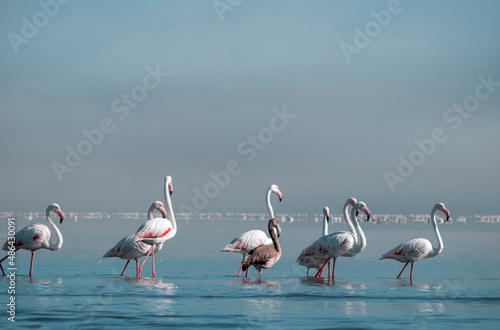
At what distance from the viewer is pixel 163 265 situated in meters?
20.7

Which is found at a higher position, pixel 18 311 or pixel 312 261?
pixel 312 261

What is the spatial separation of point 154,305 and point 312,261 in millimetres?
6711

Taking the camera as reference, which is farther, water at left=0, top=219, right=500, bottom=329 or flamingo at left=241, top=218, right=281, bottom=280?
flamingo at left=241, top=218, right=281, bottom=280

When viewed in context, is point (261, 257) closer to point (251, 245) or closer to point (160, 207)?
point (251, 245)

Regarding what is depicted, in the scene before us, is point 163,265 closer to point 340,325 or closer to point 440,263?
point 440,263

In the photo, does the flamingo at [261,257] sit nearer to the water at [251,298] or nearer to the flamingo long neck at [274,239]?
the flamingo long neck at [274,239]

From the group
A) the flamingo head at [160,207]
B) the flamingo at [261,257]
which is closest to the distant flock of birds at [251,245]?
the flamingo at [261,257]

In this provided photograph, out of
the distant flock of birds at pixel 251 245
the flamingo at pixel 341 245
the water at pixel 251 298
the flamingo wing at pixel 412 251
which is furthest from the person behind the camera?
the flamingo wing at pixel 412 251

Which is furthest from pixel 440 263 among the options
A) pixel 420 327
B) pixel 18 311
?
pixel 18 311

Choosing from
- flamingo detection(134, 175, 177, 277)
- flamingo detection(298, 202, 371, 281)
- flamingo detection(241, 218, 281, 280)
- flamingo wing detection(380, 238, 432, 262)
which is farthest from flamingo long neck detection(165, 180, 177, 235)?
flamingo wing detection(380, 238, 432, 262)

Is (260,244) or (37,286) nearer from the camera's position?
(37,286)

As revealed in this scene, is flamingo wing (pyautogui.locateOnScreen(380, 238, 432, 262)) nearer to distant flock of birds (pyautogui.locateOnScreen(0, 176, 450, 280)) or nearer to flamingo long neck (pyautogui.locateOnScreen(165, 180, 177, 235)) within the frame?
distant flock of birds (pyautogui.locateOnScreen(0, 176, 450, 280))

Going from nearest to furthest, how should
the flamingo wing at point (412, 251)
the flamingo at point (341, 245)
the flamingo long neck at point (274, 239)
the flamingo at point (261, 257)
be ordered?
the flamingo at point (261, 257) → the flamingo long neck at point (274, 239) → the flamingo at point (341, 245) → the flamingo wing at point (412, 251)

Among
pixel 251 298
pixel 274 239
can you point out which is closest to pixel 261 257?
pixel 274 239
